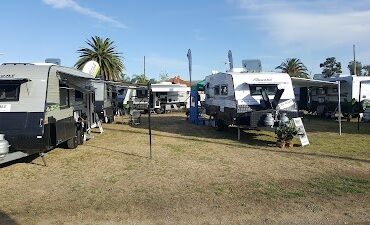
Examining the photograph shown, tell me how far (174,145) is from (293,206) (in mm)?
7475

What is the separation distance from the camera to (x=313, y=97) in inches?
1104

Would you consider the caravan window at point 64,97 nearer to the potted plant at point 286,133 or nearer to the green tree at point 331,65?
the potted plant at point 286,133

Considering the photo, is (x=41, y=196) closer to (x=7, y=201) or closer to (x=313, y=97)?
(x=7, y=201)

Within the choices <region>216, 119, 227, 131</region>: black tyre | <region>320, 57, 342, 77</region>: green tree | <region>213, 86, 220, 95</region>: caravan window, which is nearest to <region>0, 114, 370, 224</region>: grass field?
<region>216, 119, 227, 131</region>: black tyre

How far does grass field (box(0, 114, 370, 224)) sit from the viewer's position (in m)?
6.25

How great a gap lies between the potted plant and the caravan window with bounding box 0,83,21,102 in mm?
7835

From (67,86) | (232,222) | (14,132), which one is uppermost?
(67,86)

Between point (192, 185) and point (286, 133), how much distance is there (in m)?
5.64

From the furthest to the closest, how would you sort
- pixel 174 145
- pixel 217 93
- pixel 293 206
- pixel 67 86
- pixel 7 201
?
pixel 217 93 < pixel 174 145 < pixel 67 86 < pixel 7 201 < pixel 293 206

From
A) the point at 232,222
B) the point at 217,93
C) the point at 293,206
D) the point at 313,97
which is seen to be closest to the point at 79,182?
the point at 232,222

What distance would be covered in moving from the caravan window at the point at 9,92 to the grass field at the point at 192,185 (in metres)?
1.71

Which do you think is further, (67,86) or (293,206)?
(67,86)

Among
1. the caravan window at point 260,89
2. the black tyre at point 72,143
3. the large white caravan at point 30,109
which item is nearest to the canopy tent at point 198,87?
the caravan window at point 260,89

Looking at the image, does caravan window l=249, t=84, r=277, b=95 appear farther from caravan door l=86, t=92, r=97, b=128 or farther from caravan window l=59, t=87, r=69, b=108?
caravan window l=59, t=87, r=69, b=108
